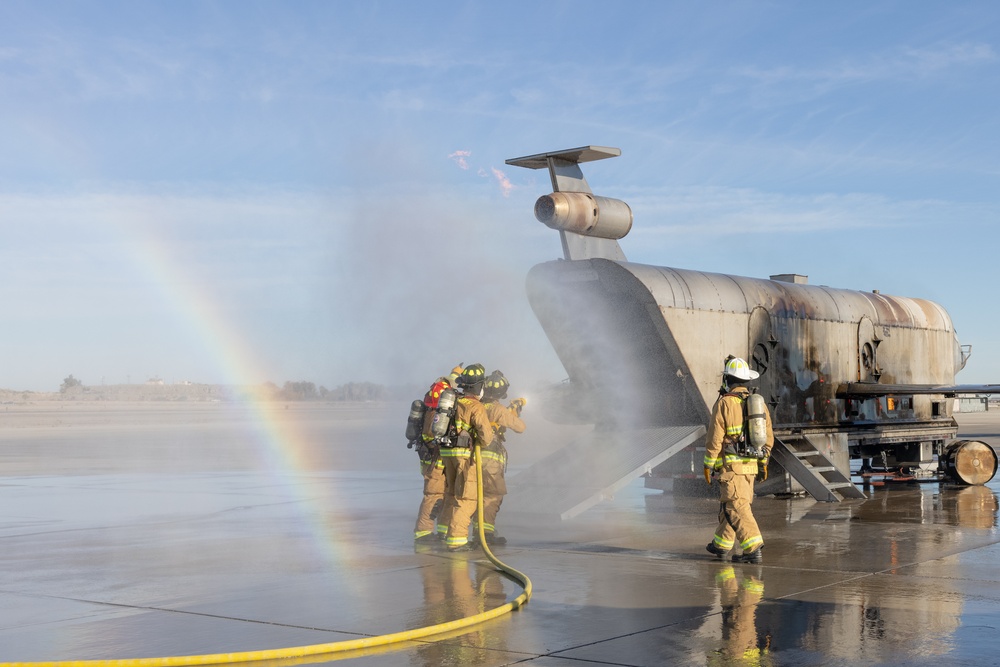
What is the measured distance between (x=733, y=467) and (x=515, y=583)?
100 inches

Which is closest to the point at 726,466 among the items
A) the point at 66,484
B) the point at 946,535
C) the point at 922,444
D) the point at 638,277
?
the point at 946,535

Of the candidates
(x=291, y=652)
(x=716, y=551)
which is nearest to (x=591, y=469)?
(x=716, y=551)

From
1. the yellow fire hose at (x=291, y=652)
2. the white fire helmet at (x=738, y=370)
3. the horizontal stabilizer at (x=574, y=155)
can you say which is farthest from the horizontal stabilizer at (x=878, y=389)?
the yellow fire hose at (x=291, y=652)

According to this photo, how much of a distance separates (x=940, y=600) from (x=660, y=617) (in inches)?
88.6

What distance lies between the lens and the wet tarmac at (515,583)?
7.02 metres

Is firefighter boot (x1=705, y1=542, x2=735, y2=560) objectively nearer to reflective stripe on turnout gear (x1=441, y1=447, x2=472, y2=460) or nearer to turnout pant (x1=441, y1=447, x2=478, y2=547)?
turnout pant (x1=441, y1=447, x2=478, y2=547)

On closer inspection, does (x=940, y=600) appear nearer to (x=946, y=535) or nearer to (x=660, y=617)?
(x=660, y=617)

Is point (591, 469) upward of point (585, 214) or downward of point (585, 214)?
downward

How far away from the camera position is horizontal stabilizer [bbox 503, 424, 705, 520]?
1364 centimetres

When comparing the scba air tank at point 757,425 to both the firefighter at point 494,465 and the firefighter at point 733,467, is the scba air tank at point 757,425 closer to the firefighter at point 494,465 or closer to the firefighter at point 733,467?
the firefighter at point 733,467

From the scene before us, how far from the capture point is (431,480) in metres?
12.0

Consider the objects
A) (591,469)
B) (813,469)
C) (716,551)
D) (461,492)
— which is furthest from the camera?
(813,469)

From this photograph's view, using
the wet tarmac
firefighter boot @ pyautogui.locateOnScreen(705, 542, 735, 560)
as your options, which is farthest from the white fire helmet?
the wet tarmac

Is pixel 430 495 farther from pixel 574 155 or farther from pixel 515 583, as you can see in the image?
pixel 574 155
